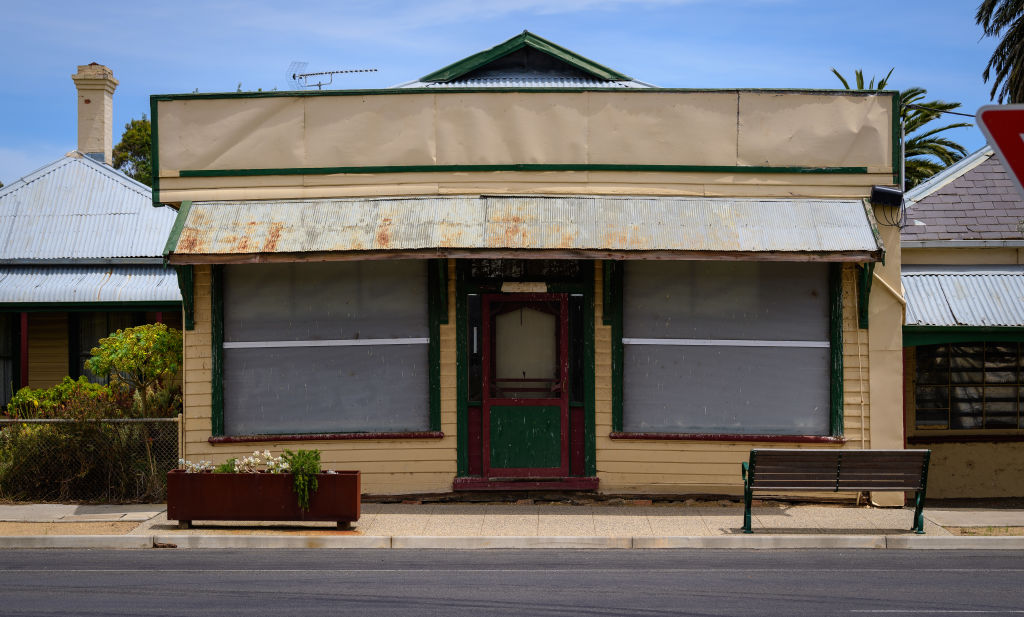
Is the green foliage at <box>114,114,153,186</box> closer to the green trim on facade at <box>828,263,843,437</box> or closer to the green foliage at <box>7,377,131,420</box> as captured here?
the green foliage at <box>7,377,131,420</box>

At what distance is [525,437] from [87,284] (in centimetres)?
898

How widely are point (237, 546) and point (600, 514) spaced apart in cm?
402

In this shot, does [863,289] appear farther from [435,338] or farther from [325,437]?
[325,437]

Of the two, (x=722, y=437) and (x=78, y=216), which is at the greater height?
Result: (x=78, y=216)

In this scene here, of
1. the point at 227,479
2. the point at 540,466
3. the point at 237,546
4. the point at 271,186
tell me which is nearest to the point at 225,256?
the point at 271,186

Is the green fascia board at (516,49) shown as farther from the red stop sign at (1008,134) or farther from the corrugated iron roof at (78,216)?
the red stop sign at (1008,134)

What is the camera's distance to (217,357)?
12930 mm

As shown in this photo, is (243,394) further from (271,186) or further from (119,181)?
(119,181)

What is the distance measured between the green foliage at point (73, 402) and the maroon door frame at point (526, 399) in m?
4.65

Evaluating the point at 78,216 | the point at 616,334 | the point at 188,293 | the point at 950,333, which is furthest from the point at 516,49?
the point at 78,216

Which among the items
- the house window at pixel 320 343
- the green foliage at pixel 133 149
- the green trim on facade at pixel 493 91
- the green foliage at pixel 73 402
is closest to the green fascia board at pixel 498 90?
the green trim on facade at pixel 493 91

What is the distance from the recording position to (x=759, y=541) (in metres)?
10.8

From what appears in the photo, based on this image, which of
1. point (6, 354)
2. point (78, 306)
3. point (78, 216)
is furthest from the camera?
point (78, 216)

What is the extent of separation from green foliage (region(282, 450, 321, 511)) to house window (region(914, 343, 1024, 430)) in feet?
30.9
